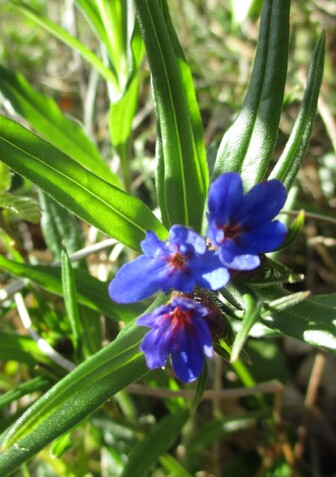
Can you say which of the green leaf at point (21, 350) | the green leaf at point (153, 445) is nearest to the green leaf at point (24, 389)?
the green leaf at point (21, 350)

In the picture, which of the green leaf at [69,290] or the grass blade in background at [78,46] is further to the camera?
the grass blade in background at [78,46]

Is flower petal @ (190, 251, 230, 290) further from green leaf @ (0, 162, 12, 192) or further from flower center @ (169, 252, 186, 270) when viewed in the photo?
green leaf @ (0, 162, 12, 192)

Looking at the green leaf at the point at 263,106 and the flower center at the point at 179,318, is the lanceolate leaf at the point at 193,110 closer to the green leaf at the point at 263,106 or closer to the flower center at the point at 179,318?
the green leaf at the point at 263,106

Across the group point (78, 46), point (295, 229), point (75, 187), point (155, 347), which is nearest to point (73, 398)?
point (155, 347)

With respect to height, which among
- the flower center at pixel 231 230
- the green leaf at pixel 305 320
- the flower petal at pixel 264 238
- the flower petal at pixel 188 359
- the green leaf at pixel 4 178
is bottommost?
the green leaf at pixel 305 320

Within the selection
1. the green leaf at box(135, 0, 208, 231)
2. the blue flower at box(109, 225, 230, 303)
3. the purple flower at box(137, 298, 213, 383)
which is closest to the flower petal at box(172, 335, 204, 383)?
the purple flower at box(137, 298, 213, 383)
